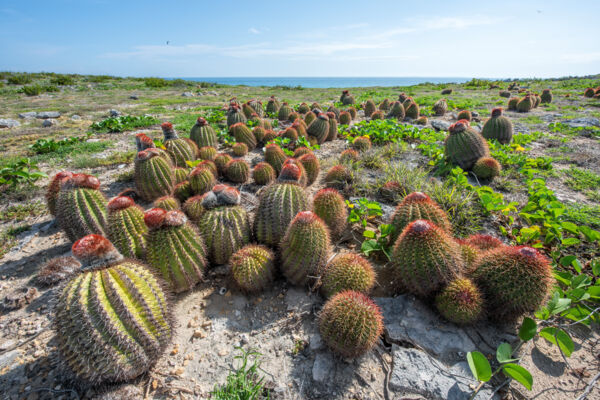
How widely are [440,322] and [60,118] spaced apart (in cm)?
1513

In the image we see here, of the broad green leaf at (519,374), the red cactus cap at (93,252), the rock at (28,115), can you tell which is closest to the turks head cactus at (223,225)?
the red cactus cap at (93,252)

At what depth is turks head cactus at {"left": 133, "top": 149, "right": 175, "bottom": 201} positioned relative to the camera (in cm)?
440

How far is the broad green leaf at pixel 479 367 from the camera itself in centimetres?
189

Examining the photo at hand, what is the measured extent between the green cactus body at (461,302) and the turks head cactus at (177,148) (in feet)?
16.1

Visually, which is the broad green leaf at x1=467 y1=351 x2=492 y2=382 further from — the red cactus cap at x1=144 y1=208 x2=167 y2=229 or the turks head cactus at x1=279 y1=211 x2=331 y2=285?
the red cactus cap at x1=144 y1=208 x2=167 y2=229

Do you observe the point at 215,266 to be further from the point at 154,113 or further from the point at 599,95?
the point at 599,95

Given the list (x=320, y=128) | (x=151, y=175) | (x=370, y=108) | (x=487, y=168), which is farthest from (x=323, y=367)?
(x=370, y=108)

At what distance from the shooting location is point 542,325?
2.51 m

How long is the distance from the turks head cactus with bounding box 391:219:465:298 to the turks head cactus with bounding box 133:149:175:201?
376 cm

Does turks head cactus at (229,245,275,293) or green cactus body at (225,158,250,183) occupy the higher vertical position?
green cactus body at (225,158,250,183)

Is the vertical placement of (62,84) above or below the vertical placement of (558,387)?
above

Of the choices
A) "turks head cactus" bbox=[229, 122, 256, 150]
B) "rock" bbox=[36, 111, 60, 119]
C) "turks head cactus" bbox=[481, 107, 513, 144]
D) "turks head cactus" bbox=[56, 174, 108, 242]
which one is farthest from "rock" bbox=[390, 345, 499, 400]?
"rock" bbox=[36, 111, 60, 119]

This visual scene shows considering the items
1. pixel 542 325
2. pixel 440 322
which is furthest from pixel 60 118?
pixel 542 325

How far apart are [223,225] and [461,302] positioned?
243cm
